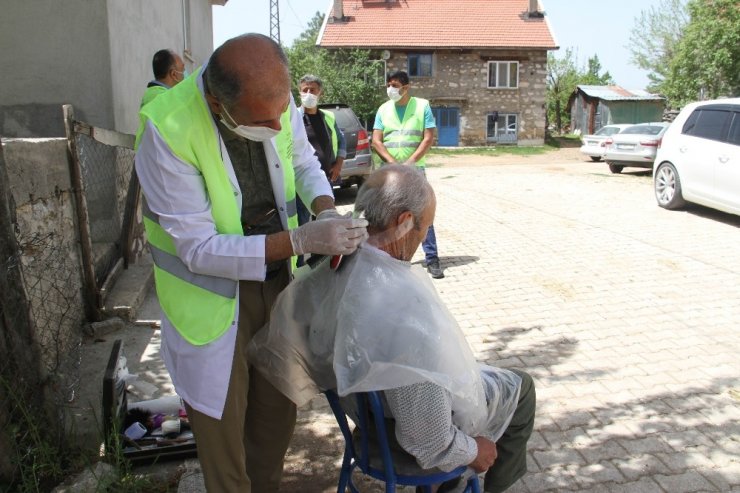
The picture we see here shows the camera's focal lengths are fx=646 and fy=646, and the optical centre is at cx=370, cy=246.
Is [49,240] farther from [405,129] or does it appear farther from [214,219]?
[405,129]

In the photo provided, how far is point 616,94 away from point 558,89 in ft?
27.3

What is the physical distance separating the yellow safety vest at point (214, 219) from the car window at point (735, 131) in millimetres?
8304

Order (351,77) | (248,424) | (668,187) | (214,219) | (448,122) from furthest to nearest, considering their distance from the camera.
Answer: (448,122) < (351,77) < (668,187) < (248,424) < (214,219)

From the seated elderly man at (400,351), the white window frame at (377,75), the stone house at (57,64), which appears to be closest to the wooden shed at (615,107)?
the white window frame at (377,75)

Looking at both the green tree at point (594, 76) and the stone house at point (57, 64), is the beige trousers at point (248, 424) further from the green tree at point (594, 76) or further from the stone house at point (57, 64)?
the green tree at point (594, 76)

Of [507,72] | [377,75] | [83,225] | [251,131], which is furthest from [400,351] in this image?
[507,72]

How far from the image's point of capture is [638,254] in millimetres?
7008

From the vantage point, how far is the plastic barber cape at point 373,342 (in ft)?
6.17

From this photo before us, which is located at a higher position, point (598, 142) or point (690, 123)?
point (690, 123)

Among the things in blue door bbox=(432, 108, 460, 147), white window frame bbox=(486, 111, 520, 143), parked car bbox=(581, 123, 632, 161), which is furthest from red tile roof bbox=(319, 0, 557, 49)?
parked car bbox=(581, 123, 632, 161)

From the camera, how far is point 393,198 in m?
2.09

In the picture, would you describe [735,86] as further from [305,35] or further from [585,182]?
[305,35]

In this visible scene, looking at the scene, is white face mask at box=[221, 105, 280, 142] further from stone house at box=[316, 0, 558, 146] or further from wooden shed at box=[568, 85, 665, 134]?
wooden shed at box=[568, 85, 665, 134]

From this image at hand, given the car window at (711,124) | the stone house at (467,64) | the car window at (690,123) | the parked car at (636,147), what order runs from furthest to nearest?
the stone house at (467,64), the parked car at (636,147), the car window at (690,123), the car window at (711,124)
